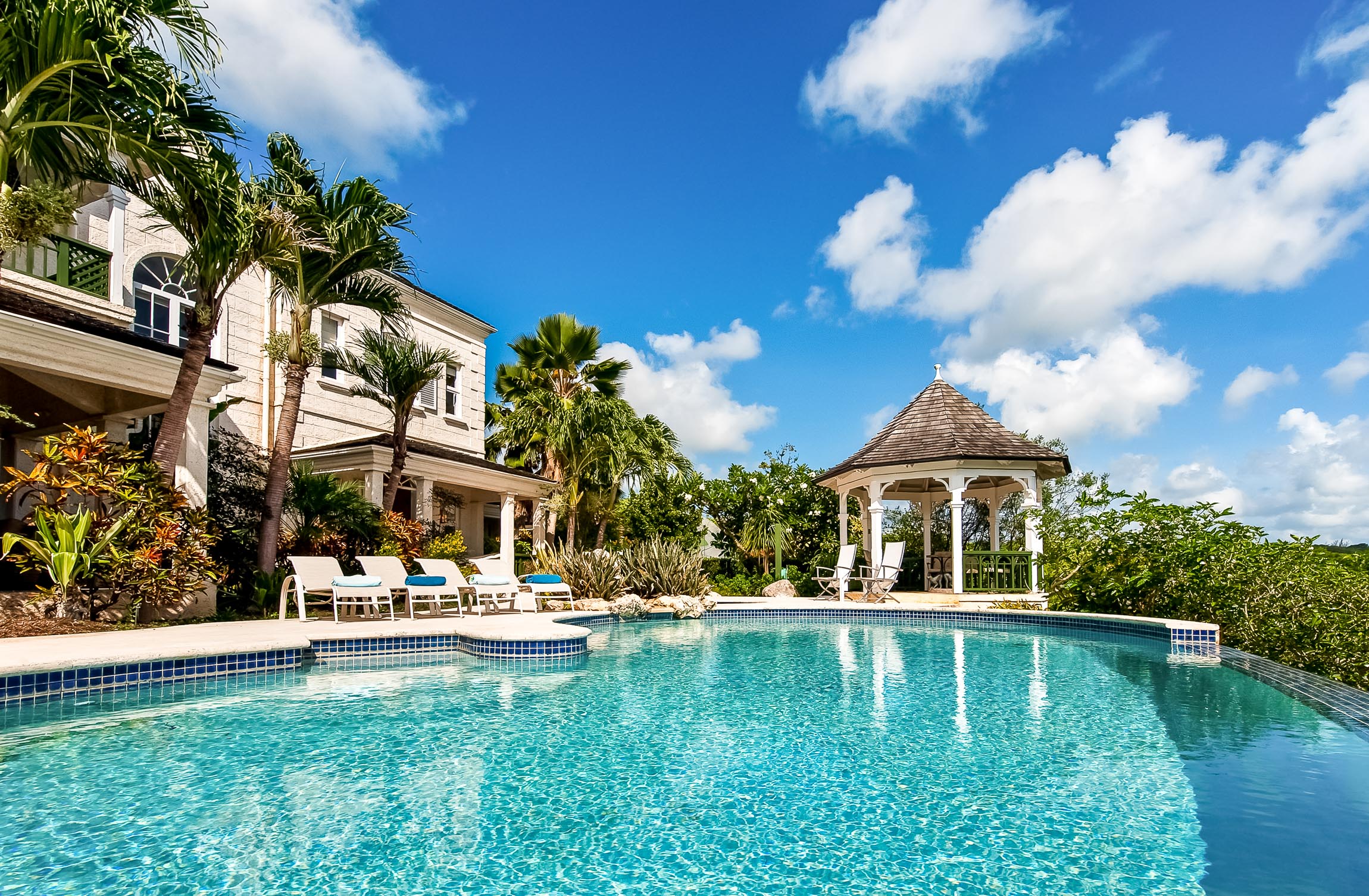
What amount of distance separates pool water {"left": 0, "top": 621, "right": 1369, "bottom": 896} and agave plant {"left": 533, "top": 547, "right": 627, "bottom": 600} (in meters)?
7.87

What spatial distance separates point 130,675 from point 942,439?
14.9 meters

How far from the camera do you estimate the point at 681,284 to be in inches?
899

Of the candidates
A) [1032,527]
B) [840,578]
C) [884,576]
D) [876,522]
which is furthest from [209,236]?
[1032,527]

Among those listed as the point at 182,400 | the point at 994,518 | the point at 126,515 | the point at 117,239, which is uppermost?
the point at 117,239

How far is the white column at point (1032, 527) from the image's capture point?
48.9 ft

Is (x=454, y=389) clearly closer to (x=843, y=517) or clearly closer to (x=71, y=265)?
(x=71, y=265)

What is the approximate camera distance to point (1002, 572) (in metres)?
15.5

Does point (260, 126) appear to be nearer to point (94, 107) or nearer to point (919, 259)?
point (94, 107)

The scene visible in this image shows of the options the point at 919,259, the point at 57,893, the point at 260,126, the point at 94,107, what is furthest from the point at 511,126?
the point at 57,893

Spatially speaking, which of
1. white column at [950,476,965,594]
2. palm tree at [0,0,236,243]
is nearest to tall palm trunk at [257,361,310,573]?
palm tree at [0,0,236,243]

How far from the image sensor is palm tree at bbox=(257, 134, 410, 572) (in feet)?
34.8

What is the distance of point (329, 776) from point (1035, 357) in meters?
29.2

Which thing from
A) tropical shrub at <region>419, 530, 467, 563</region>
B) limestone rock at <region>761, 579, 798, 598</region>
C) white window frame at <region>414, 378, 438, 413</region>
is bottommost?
limestone rock at <region>761, 579, 798, 598</region>

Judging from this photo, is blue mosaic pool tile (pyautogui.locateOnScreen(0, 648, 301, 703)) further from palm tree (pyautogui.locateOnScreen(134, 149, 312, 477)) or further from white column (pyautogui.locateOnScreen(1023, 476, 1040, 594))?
white column (pyautogui.locateOnScreen(1023, 476, 1040, 594))
